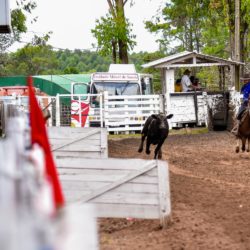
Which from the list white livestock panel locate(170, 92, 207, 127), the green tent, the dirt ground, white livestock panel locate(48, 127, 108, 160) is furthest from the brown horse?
the green tent

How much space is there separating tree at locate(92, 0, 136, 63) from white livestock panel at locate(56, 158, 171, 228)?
1194 inches

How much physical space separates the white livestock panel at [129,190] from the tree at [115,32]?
30.3m

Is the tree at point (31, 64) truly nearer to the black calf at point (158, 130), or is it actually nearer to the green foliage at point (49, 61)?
the green foliage at point (49, 61)

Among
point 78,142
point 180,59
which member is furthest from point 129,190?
point 180,59

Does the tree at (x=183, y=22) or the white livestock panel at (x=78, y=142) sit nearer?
the white livestock panel at (x=78, y=142)

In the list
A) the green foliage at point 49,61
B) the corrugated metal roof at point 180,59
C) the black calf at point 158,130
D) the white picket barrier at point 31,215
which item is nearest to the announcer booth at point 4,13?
the black calf at point 158,130

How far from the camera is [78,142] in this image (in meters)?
13.0

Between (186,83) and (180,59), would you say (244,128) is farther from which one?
(180,59)

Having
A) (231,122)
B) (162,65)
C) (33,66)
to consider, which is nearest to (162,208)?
(231,122)

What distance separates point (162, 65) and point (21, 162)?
30.3 metres

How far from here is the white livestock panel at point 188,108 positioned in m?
31.5

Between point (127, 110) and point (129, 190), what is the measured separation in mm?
20463

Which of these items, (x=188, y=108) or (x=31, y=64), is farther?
(x=31, y=64)

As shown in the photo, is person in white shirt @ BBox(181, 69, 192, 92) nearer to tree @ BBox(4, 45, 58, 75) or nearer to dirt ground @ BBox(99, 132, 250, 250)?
dirt ground @ BBox(99, 132, 250, 250)
